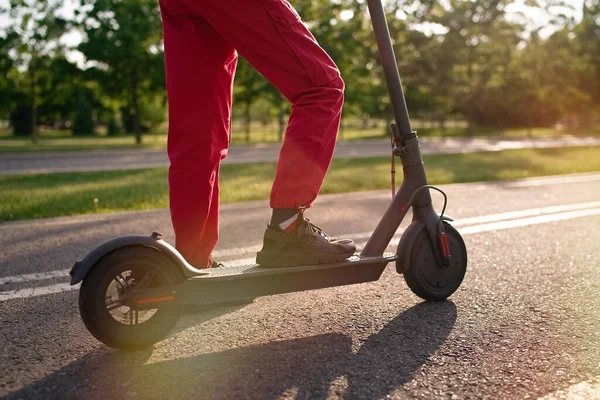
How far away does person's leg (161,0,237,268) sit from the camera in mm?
2266

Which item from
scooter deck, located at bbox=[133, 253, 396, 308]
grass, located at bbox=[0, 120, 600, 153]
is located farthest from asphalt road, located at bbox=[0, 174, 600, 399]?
grass, located at bbox=[0, 120, 600, 153]

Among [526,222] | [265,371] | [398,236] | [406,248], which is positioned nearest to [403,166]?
[406,248]

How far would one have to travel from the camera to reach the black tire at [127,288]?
193 cm

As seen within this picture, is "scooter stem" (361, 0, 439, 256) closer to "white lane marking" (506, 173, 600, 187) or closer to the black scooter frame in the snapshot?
the black scooter frame

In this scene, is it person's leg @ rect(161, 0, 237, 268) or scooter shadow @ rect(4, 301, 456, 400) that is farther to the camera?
person's leg @ rect(161, 0, 237, 268)

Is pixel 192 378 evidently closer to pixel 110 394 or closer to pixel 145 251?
pixel 110 394

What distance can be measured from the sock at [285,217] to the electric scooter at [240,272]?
156 millimetres

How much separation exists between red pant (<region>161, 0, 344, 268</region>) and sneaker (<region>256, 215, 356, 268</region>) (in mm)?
106

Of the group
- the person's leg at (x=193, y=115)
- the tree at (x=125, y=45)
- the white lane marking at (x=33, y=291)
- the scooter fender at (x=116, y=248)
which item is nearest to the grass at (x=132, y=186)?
the white lane marking at (x=33, y=291)

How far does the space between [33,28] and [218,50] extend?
2737cm

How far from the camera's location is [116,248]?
6.44 feet

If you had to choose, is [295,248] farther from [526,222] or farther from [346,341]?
[526,222]

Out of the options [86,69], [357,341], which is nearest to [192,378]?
[357,341]

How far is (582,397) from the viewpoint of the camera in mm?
1679
